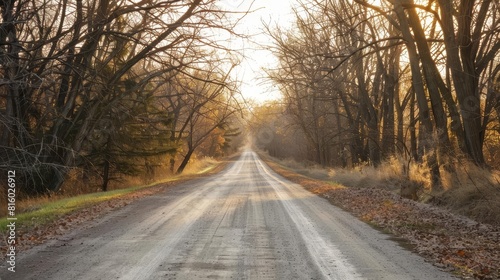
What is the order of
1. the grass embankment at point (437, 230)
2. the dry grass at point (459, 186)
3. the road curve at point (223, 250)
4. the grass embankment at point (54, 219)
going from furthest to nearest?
the dry grass at point (459, 186) < the grass embankment at point (54, 219) < the grass embankment at point (437, 230) < the road curve at point (223, 250)

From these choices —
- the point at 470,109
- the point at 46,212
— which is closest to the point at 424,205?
the point at 470,109

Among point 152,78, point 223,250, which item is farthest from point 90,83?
point 223,250

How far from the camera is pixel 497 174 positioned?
1366cm

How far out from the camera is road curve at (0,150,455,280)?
6445mm

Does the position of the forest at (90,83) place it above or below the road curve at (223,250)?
above

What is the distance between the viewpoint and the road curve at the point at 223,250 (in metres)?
6.45

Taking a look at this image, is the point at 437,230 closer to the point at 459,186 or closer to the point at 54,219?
the point at 459,186

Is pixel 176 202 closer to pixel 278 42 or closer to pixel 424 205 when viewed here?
pixel 424 205

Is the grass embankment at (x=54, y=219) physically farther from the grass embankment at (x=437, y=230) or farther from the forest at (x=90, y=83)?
the grass embankment at (x=437, y=230)

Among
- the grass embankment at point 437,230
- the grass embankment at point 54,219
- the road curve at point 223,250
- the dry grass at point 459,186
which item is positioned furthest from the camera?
the dry grass at point 459,186

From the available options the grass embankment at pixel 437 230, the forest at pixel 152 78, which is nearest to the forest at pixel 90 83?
the forest at pixel 152 78

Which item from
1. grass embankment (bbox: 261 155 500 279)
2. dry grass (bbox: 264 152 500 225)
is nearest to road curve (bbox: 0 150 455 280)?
grass embankment (bbox: 261 155 500 279)

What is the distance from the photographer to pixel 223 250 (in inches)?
312

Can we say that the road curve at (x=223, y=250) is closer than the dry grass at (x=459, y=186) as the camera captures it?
Yes
